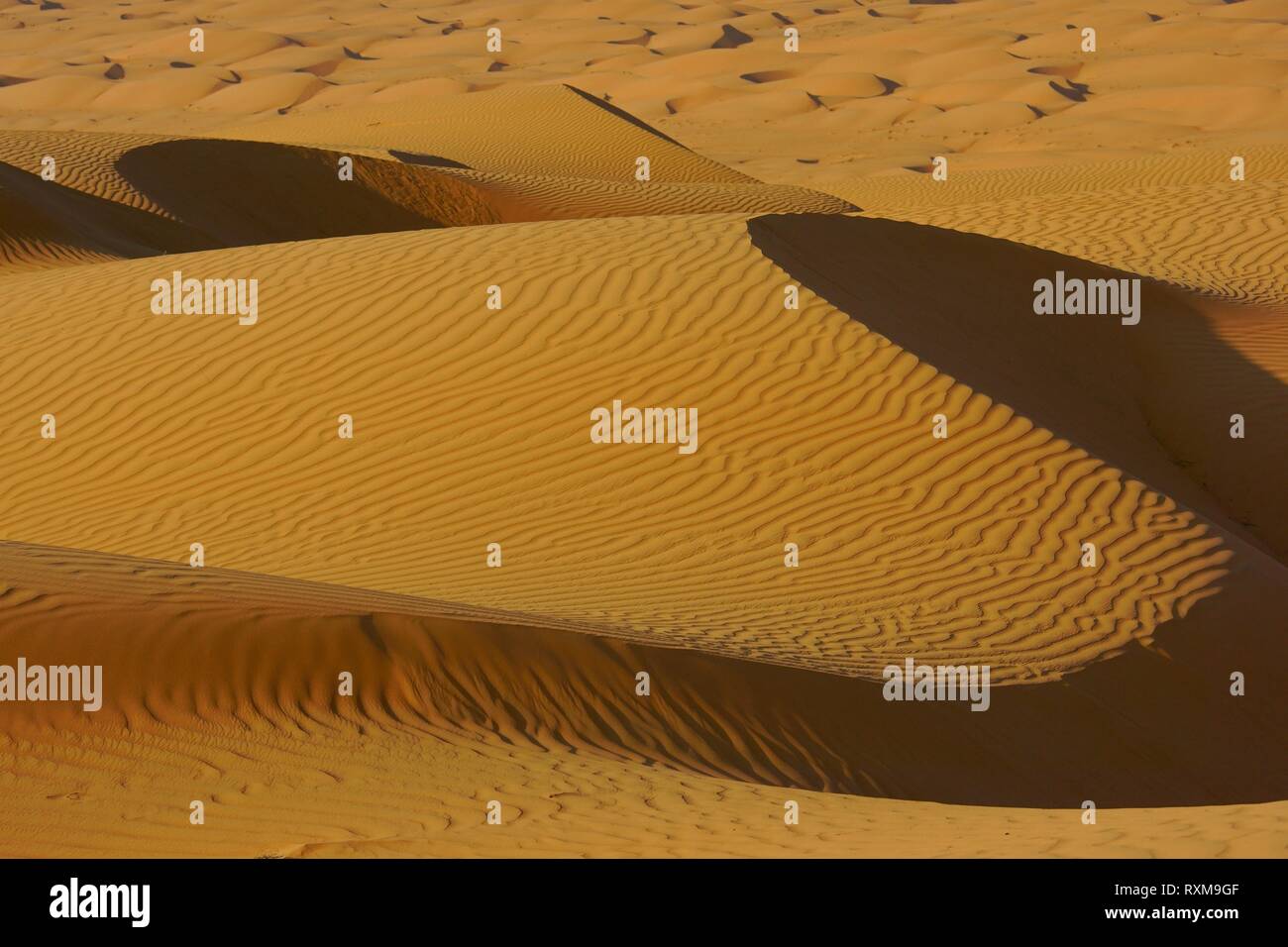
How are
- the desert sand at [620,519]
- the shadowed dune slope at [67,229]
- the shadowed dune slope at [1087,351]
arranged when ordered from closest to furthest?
1. the desert sand at [620,519]
2. the shadowed dune slope at [1087,351]
3. the shadowed dune slope at [67,229]

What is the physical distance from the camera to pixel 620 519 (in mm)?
10117

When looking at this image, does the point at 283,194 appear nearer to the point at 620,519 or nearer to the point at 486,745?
the point at 620,519

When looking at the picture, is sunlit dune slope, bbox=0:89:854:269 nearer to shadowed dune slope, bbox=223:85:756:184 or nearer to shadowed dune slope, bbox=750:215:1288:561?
shadowed dune slope, bbox=223:85:756:184

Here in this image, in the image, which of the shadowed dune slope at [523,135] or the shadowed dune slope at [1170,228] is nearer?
the shadowed dune slope at [1170,228]

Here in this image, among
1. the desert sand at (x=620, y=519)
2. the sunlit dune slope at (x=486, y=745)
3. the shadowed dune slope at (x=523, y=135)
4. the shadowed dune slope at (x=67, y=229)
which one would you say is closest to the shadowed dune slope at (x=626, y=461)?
the desert sand at (x=620, y=519)

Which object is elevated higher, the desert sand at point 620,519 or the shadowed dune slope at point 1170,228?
the shadowed dune slope at point 1170,228

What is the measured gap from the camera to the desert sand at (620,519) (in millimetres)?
5043

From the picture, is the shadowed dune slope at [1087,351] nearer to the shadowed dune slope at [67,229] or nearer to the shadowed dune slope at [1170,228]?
the shadowed dune slope at [1170,228]

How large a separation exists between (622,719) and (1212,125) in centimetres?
3277

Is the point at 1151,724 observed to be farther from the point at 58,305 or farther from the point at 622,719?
the point at 58,305

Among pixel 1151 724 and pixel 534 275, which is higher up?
pixel 534 275

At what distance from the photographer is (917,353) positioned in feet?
38.6

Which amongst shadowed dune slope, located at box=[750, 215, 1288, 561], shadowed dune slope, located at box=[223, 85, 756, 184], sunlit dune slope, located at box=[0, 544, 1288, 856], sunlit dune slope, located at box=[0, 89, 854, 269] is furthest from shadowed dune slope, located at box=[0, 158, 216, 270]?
sunlit dune slope, located at box=[0, 544, 1288, 856]

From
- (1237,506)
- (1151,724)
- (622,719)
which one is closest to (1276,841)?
(622,719)
